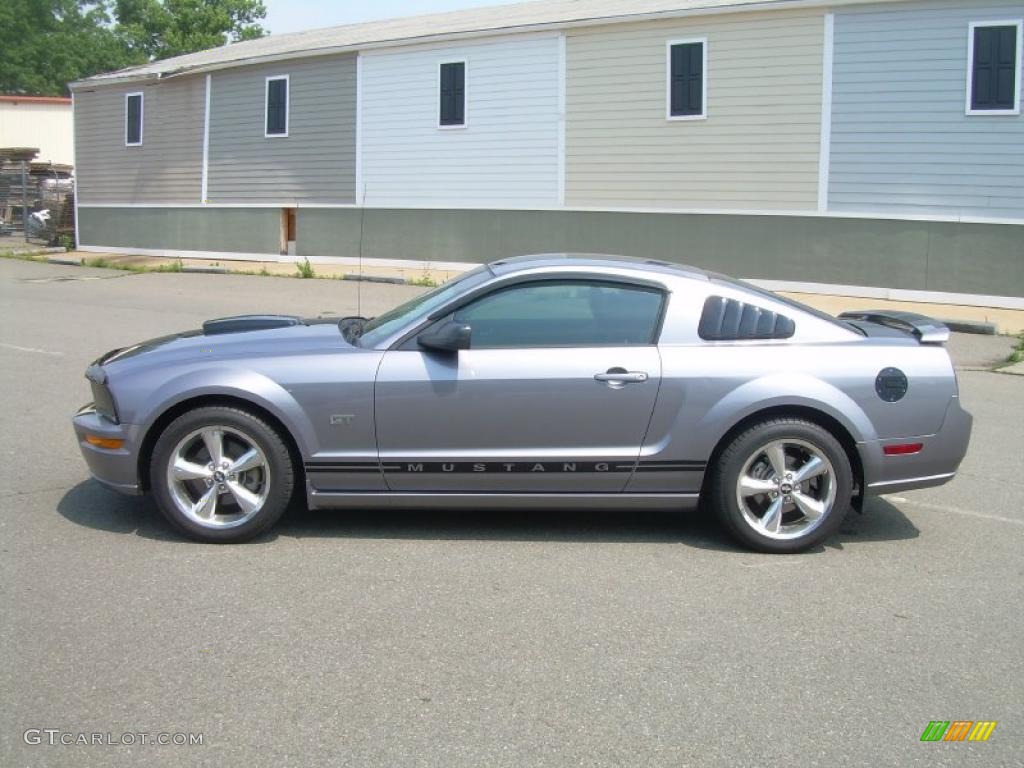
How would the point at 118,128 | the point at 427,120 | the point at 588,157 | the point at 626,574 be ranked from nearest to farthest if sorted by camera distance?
the point at 626,574, the point at 588,157, the point at 427,120, the point at 118,128

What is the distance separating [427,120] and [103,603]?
777 inches

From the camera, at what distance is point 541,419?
17.3 ft

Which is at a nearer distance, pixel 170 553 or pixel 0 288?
pixel 170 553

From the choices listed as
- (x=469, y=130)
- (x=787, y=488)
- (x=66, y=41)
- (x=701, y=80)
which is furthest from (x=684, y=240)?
(x=66, y=41)

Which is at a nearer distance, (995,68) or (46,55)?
(995,68)

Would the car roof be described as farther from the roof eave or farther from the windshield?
the roof eave

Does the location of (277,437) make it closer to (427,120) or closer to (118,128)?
(427,120)

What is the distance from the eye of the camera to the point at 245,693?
378cm

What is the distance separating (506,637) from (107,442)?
2392mm

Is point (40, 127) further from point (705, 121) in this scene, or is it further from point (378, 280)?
point (705, 121)

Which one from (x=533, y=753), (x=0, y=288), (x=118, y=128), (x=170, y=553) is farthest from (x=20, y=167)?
(x=533, y=753)

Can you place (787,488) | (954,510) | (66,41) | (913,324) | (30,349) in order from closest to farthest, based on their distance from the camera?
(787,488) < (913,324) < (954,510) < (30,349) < (66,41)

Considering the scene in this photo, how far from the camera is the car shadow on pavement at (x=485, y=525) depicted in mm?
5574

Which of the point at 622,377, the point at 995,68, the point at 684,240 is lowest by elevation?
the point at 622,377
